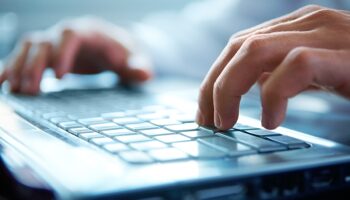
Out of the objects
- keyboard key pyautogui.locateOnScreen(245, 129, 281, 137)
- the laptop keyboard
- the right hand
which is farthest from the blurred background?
keyboard key pyautogui.locateOnScreen(245, 129, 281, 137)

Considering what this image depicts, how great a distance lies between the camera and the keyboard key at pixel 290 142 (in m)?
0.39

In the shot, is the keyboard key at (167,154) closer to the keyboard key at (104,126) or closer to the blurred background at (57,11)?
the keyboard key at (104,126)

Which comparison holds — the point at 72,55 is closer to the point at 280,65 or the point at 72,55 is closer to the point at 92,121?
the point at 92,121

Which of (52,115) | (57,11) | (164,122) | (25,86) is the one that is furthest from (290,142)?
(57,11)

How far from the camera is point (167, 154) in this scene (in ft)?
1.16

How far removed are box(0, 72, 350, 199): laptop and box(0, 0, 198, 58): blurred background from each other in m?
0.92

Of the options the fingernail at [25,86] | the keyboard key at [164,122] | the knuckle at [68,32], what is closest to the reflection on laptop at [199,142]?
the keyboard key at [164,122]

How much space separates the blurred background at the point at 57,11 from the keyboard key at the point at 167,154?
1083 millimetres

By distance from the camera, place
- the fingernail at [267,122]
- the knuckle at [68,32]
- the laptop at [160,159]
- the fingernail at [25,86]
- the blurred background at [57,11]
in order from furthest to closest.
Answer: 1. the blurred background at [57,11]
2. the knuckle at [68,32]
3. the fingernail at [25,86]
4. the fingernail at [267,122]
5. the laptop at [160,159]

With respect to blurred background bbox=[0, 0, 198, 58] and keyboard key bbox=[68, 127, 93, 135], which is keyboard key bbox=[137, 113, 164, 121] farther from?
blurred background bbox=[0, 0, 198, 58]

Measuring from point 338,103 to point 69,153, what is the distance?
0.39 m

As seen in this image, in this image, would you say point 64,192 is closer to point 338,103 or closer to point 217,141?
point 217,141

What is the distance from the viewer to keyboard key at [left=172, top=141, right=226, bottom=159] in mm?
355

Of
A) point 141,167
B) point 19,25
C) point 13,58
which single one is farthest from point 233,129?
point 19,25
